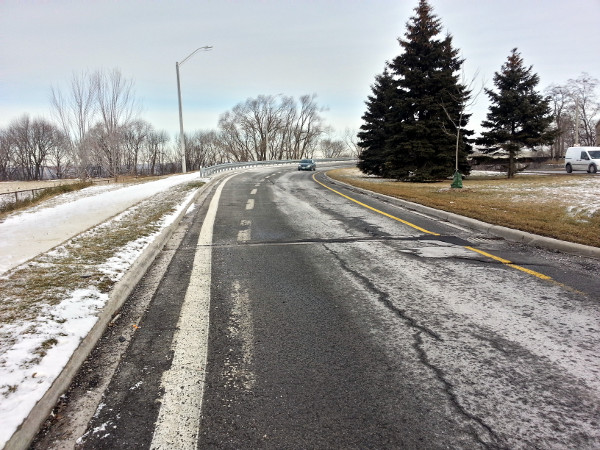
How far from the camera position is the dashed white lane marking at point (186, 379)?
214cm

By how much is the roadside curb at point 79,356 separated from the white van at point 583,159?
29.6 metres

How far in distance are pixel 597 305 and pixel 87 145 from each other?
36629 millimetres

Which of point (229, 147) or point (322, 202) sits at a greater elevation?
point (229, 147)

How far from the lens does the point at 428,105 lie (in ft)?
73.0

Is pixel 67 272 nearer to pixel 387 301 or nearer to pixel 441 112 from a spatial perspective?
pixel 387 301

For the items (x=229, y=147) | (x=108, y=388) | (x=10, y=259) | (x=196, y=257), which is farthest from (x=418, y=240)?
(x=229, y=147)

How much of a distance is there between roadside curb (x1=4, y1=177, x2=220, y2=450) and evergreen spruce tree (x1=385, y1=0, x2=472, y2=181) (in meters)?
19.9

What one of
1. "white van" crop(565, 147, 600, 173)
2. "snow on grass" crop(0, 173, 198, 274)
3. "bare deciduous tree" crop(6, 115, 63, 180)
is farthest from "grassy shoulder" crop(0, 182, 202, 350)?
"bare deciduous tree" crop(6, 115, 63, 180)

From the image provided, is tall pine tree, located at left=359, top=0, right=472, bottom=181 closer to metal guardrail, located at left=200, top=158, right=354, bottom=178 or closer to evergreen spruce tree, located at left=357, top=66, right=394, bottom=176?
evergreen spruce tree, located at left=357, top=66, right=394, bottom=176

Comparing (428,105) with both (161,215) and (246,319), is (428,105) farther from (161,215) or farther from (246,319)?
(246,319)

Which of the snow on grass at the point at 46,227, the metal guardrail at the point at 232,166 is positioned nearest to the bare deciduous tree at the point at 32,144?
the metal guardrail at the point at 232,166

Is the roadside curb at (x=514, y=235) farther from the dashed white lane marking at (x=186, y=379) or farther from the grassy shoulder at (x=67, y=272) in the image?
the grassy shoulder at (x=67, y=272)

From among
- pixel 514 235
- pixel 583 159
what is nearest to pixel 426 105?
pixel 583 159

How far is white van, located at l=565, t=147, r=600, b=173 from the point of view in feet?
82.6
